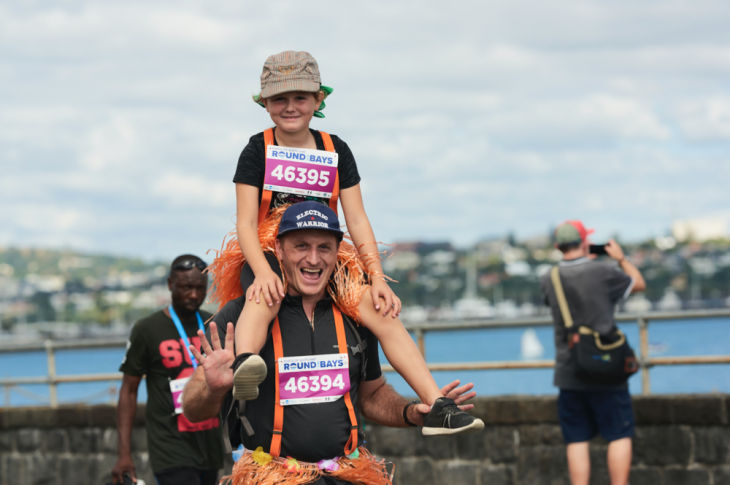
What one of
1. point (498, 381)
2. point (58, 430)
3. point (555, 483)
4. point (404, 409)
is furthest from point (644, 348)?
point (498, 381)

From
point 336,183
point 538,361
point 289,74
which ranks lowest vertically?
point 538,361

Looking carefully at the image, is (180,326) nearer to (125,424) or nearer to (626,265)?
(125,424)

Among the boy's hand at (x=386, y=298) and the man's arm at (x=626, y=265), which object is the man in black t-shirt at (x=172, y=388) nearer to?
the boy's hand at (x=386, y=298)

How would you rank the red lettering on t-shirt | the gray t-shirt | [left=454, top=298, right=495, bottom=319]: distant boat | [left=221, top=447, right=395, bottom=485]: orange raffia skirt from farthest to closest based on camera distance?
1. [left=454, top=298, right=495, bottom=319]: distant boat
2. the gray t-shirt
3. the red lettering on t-shirt
4. [left=221, top=447, right=395, bottom=485]: orange raffia skirt

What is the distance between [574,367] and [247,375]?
13.5ft

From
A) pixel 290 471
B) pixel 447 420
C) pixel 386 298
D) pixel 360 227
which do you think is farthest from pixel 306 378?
pixel 360 227

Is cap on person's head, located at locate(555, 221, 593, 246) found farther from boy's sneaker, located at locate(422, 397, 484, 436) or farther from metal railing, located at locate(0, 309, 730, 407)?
boy's sneaker, located at locate(422, 397, 484, 436)

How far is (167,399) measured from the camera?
Result: 6.23m

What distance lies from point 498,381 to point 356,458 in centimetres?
5532

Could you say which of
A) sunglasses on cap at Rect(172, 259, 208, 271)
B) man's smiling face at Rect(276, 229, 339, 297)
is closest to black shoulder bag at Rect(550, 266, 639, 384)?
sunglasses on cap at Rect(172, 259, 208, 271)

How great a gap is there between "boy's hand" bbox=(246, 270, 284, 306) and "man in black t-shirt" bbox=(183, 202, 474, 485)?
3.6 inches

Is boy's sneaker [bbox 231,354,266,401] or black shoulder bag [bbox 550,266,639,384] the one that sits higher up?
boy's sneaker [bbox 231,354,266,401]

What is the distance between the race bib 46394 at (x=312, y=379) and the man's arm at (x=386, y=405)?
1.04 ft

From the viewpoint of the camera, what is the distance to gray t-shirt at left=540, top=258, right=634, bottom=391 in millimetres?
6988
